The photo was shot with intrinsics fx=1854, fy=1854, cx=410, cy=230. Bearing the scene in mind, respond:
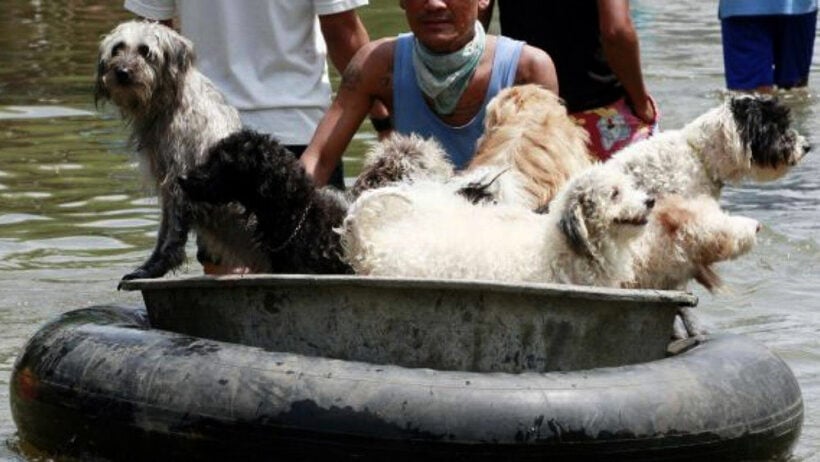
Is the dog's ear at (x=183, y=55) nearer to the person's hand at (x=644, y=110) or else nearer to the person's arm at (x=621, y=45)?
the person's arm at (x=621, y=45)

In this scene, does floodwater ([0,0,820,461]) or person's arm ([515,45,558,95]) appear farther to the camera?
floodwater ([0,0,820,461])

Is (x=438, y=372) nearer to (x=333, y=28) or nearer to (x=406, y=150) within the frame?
(x=406, y=150)

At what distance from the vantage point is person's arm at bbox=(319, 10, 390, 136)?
23.2 ft

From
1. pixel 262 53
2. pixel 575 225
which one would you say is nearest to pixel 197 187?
pixel 575 225

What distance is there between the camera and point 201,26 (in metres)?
7.14

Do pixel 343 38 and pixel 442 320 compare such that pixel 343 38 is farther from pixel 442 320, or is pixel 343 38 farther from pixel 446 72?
pixel 442 320

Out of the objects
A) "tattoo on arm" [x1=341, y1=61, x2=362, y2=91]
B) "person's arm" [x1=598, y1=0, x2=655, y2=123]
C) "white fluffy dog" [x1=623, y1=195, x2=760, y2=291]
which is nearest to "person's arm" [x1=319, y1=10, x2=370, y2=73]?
"tattoo on arm" [x1=341, y1=61, x2=362, y2=91]

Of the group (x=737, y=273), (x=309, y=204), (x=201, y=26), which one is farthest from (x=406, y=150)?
→ (x=737, y=273)

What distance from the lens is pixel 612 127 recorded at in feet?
24.5

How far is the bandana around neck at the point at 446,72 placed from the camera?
6.48 m

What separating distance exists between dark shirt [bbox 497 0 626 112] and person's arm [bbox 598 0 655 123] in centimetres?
21

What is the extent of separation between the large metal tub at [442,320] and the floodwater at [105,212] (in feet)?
3.08

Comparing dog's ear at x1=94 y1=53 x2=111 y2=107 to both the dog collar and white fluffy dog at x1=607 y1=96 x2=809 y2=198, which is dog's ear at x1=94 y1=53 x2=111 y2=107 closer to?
the dog collar

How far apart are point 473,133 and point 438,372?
1.54 meters
